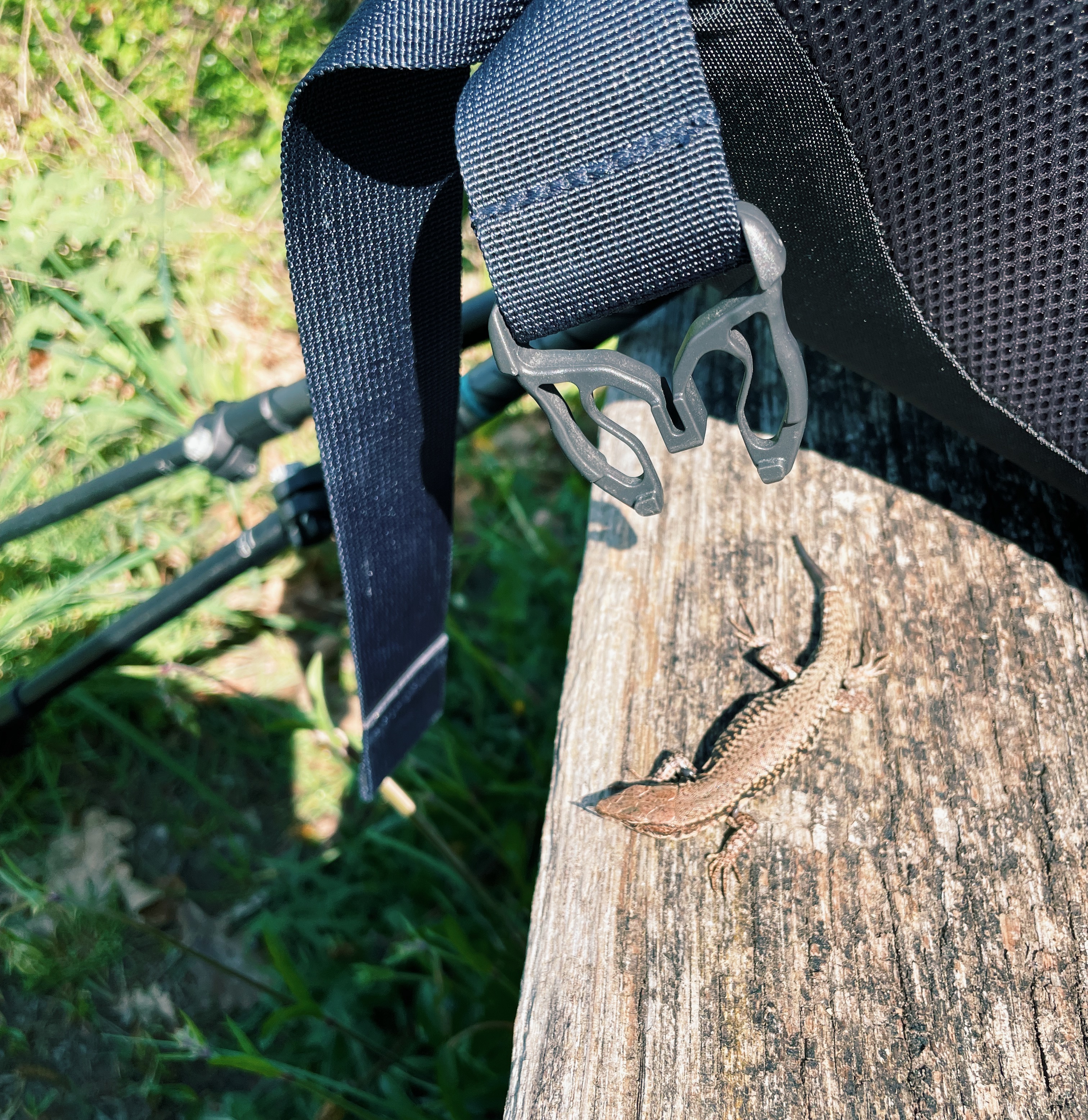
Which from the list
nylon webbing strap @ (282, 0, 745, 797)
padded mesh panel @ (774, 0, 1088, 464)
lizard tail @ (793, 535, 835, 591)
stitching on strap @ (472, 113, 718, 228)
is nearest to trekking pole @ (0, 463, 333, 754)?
nylon webbing strap @ (282, 0, 745, 797)

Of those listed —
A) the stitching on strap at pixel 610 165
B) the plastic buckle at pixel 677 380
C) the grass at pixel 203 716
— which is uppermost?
the stitching on strap at pixel 610 165

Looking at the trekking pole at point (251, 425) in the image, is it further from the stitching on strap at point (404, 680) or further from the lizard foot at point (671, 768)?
the lizard foot at point (671, 768)

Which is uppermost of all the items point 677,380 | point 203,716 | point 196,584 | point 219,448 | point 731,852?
point 677,380

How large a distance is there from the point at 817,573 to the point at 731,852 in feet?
1.53

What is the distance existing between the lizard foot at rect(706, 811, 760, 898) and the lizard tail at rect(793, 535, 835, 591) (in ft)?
1.31

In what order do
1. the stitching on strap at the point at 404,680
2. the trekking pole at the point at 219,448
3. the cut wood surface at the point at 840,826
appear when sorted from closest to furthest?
the cut wood surface at the point at 840,826 → the stitching on strap at the point at 404,680 → the trekking pole at the point at 219,448

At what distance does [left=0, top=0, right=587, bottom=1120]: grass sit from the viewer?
2.04 metres

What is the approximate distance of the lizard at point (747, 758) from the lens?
1.14m

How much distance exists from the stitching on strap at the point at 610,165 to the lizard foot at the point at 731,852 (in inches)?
32.2

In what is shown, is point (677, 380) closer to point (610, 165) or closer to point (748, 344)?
point (748, 344)

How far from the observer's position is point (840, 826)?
3.67 feet

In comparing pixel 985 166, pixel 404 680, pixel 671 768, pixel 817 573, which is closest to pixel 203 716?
pixel 404 680

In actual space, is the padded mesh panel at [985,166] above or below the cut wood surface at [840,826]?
above

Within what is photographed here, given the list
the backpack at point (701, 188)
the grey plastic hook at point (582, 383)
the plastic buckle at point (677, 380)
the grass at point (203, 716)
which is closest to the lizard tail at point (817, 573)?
the backpack at point (701, 188)
